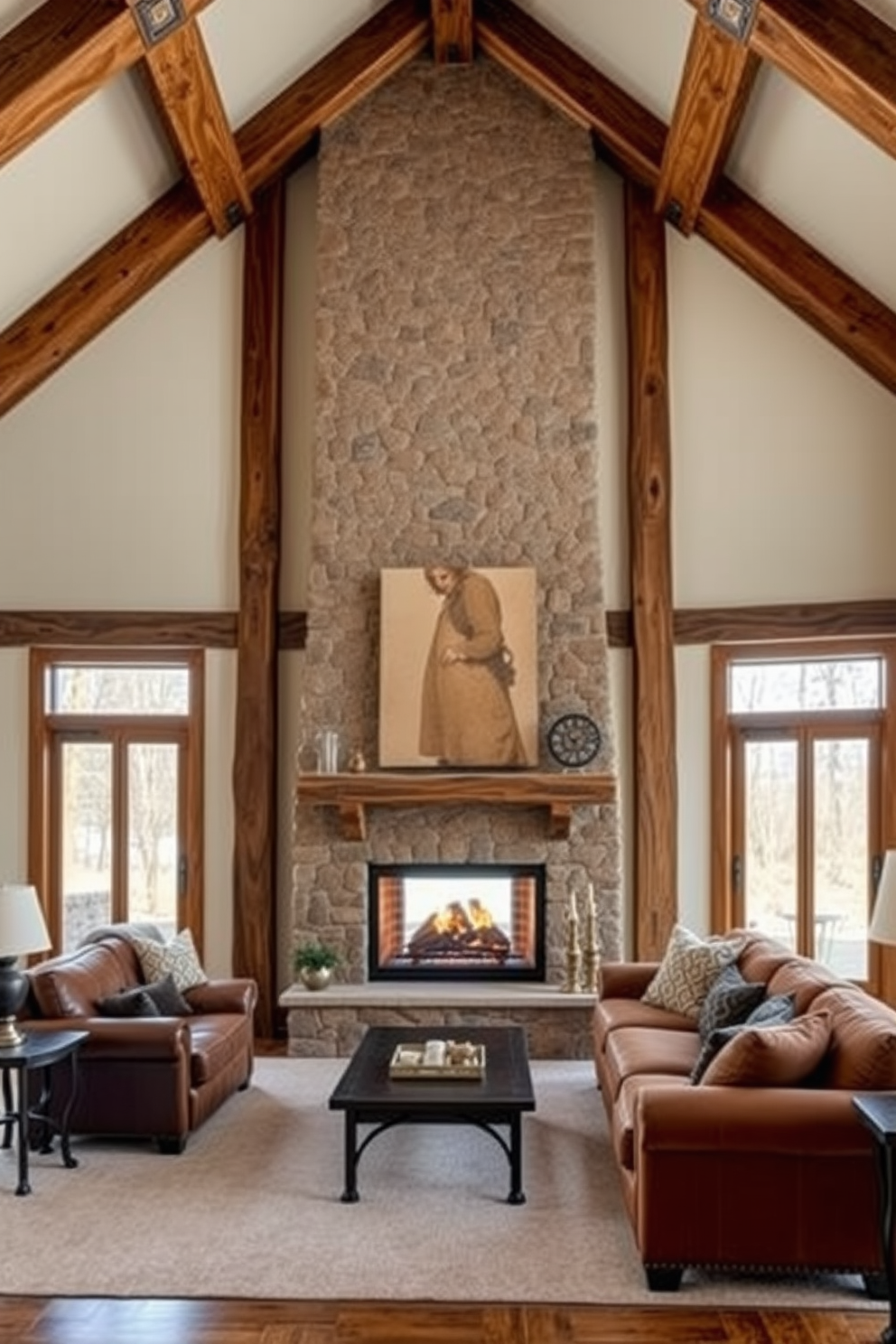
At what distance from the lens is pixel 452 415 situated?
328 inches

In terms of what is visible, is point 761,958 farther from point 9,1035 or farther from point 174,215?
point 174,215

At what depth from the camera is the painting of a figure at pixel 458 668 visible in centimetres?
793

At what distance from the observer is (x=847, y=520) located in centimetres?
815

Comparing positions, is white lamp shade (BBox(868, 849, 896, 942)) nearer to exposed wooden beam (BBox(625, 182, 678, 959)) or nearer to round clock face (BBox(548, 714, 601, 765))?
round clock face (BBox(548, 714, 601, 765))

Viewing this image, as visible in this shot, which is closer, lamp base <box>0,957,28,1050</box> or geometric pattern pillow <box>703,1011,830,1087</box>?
geometric pattern pillow <box>703,1011,830,1087</box>

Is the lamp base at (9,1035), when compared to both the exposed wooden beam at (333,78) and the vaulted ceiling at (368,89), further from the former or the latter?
the exposed wooden beam at (333,78)

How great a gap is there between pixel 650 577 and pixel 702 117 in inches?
112

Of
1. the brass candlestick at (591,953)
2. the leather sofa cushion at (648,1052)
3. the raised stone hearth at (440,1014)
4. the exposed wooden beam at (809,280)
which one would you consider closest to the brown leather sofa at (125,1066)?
the raised stone hearth at (440,1014)

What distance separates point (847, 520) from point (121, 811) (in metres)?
5.30

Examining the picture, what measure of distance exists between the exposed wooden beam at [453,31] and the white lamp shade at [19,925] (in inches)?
234

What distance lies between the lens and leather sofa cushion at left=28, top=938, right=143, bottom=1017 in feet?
18.6

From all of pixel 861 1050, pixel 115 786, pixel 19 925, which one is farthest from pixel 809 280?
pixel 19 925

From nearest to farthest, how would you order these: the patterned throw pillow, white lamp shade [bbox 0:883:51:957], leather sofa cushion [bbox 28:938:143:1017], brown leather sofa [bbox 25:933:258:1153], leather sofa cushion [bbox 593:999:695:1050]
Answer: white lamp shade [bbox 0:883:51:957], brown leather sofa [bbox 25:933:258:1153], leather sofa cushion [bbox 28:938:143:1017], leather sofa cushion [bbox 593:999:695:1050], the patterned throw pillow

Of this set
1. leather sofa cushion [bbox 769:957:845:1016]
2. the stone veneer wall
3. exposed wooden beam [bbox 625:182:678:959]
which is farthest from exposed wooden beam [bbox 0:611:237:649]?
leather sofa cushion [bbox 769:957:845:1016]
